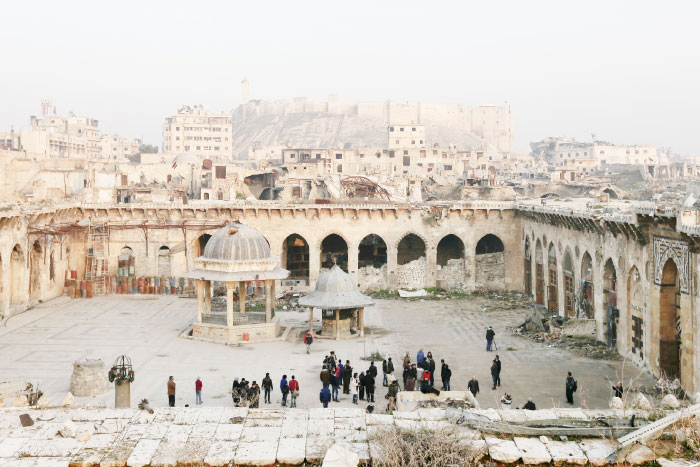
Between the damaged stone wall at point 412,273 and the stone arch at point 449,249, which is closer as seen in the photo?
the damaged stone wall at point 412,273

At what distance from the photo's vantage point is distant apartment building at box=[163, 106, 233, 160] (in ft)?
412

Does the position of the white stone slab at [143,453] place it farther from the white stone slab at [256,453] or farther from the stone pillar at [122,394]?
the stone pillar at [122,394]

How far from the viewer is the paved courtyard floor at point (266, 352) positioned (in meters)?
21.0

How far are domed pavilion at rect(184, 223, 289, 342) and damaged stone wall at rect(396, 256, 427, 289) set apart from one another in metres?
13.2

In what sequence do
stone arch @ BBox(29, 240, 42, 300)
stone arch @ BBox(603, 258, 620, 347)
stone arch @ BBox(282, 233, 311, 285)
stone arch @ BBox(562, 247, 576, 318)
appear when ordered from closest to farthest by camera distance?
stone arch @ BBox(603, 258, 620, 347), stone arch @ BBox(562, 247, 576, 318), stone arch @ BBox(29, 240, 42, 300), stone arch @ BBox(282, 233, 311, 285)

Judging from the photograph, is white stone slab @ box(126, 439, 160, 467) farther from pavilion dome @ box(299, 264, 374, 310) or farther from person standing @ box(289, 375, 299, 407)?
pavilion dome @ box(299, 264, 374, 310)

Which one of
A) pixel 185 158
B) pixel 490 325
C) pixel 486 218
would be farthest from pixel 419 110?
pixel 490 325

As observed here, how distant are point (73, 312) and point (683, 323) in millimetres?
26977

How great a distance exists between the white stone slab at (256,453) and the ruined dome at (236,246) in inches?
784

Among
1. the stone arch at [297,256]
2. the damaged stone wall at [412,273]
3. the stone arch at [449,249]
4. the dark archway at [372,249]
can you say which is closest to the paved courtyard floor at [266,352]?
the damaged stone wall at [412,273]

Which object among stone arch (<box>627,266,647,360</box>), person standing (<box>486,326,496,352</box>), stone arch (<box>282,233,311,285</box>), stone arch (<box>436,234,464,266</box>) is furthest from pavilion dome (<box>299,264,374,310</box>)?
stone arch (<box>436,234,464,266</box>)

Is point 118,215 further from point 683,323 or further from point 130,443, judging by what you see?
point 130,443

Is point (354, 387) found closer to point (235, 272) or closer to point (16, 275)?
point (235, 272)

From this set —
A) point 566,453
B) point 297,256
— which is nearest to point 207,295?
point 297,256
